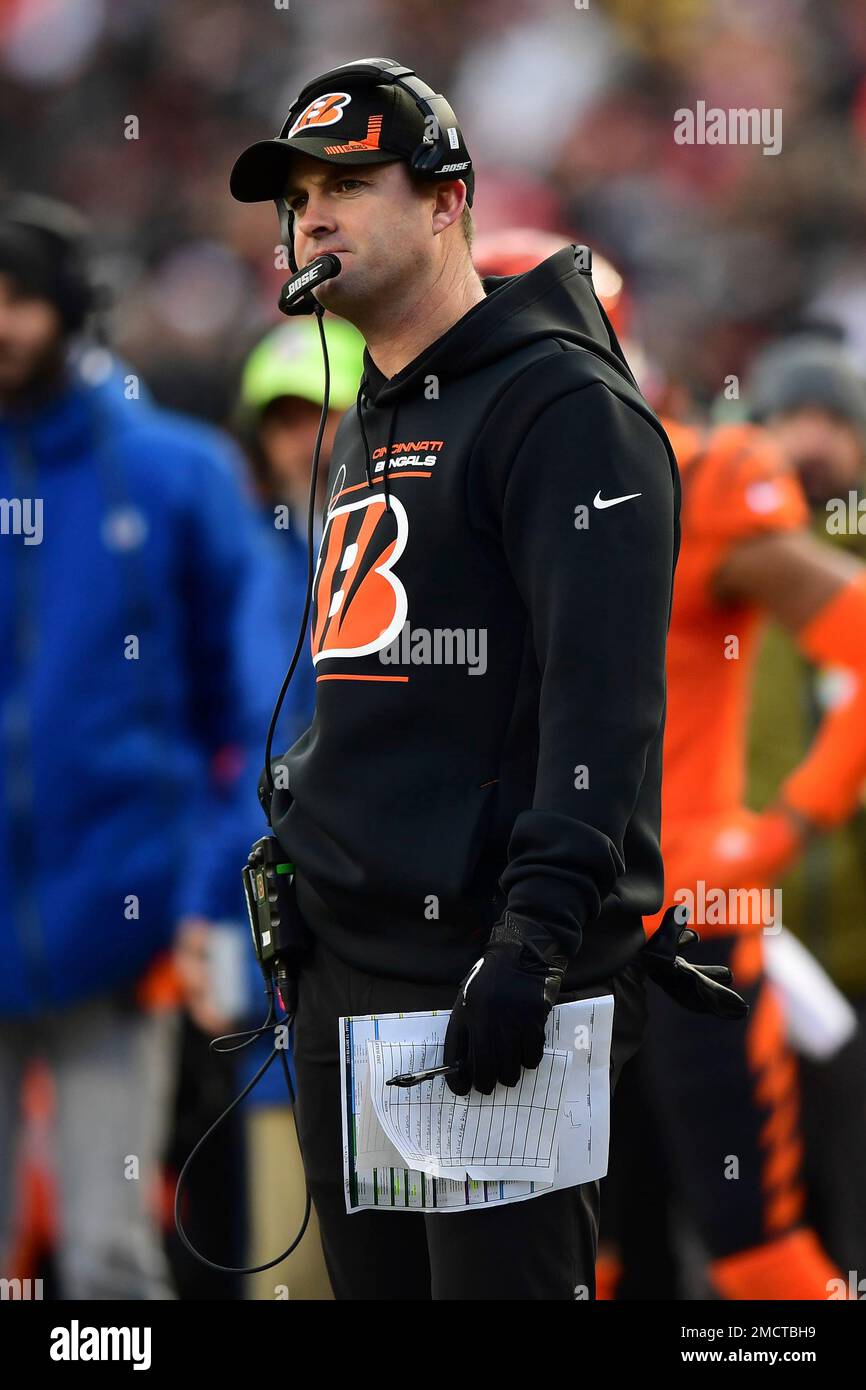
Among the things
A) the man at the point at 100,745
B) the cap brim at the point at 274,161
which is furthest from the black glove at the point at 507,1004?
the man at the point at 100,745

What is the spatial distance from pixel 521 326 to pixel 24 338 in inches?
68.9

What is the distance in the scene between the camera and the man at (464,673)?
2.04 m

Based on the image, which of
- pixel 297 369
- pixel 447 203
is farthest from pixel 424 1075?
pixel 297 369

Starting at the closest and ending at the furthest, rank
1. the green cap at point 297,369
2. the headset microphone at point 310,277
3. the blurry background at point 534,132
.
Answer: the headset microphone at point 310,277, the green cap at point 297,369, the blurry background at point 534,132

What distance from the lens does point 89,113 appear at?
24.8 ft

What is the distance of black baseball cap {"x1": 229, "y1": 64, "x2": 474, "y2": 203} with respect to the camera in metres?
2.22

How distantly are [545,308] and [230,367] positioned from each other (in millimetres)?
3610

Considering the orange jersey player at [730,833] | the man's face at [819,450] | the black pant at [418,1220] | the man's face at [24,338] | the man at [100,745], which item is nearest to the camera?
the black pant at [418,1220]

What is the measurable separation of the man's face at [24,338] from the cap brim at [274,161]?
57.5 inches

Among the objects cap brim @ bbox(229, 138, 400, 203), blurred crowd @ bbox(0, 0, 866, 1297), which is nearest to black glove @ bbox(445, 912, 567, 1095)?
cap brim @ bbox(229, 138, 400, 203)

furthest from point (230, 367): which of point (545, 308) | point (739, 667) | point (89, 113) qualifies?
point (545, 308)

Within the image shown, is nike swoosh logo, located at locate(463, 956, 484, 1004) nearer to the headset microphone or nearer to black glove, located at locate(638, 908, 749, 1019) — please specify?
black glove, located at locate(638, 908, 749, 1019)

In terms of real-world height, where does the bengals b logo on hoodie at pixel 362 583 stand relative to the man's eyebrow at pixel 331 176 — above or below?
below

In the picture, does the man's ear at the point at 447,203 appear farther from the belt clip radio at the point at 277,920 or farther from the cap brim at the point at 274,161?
the belt clip radio at the point at 277,920
